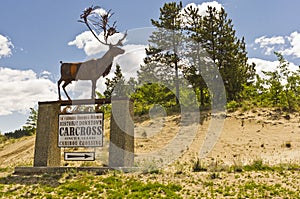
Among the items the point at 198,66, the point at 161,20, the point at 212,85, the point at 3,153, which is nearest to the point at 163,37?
the point at 161,20

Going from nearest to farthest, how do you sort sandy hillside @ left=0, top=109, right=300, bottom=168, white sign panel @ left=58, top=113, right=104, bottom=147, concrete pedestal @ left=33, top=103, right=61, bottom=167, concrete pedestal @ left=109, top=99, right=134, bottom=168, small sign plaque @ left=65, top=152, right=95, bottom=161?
concrete pedestal @ left=109, top=99, right=134, bottom=168
small sign plaque @ left=65, top=152, right=95, bottom=161
white sign panel @ left=58, top=113, right=104, bottom=147
concrete pedestal @ left=33, top=103, right=61, bottom=167
sandy hillside @ left=0, top=109, right=300, bottom=168

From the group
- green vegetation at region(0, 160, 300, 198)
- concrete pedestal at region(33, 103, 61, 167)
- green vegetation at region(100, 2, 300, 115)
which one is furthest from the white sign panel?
green vegetation at region(100, 2, 300, 115)

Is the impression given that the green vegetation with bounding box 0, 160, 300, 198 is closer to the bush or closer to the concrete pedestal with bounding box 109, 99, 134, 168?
the concrete pedestal with bounding box 109, 99, 134, 168

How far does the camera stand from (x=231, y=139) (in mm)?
15844

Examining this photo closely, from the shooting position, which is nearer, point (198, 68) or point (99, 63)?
point (99, 63)

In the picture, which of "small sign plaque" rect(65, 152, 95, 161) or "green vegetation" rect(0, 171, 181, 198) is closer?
"green vegetation" rect(0, 171, 181, 198)

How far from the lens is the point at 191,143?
51.7 feet

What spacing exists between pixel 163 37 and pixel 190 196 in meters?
17.7

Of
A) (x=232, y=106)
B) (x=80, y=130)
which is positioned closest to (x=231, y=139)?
(x=232, y=106)

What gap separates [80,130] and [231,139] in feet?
28.0

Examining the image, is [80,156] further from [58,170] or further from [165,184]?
[165,184]

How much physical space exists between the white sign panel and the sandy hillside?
157 inches

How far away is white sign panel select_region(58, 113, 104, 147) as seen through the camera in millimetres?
10070

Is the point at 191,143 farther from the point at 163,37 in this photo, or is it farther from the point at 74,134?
the point at 163,37
